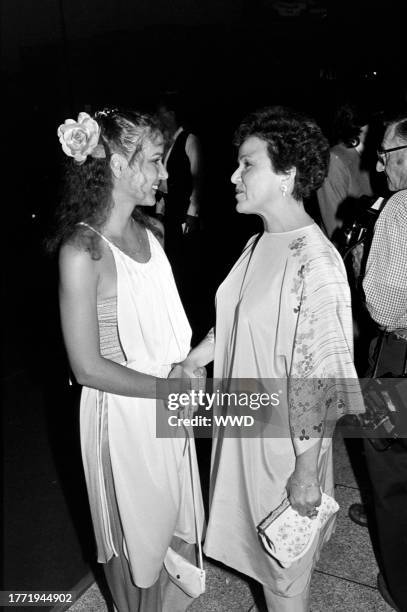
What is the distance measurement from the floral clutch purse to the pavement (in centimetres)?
69

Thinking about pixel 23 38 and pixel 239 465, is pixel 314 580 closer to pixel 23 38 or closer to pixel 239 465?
pixel 239 465

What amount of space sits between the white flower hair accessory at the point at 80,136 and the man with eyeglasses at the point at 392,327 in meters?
0.85

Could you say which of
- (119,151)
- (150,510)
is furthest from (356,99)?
(150,510)

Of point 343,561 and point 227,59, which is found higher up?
point 227,59

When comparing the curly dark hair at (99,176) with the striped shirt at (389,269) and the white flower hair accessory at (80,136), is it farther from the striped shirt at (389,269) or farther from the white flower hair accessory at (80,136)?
the striped shirt at (389,269)

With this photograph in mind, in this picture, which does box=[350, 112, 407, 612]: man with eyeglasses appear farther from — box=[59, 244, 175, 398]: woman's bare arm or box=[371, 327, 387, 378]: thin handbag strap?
box=[59, 244, 175, 398]: woman's bare arm

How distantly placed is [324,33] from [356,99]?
4.37m

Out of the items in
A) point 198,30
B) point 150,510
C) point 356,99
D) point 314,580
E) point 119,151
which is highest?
point 198,30

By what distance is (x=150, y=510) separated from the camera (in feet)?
5.92

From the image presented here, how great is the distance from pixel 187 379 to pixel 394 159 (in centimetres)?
95

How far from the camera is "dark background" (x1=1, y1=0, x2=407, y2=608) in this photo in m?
5.17

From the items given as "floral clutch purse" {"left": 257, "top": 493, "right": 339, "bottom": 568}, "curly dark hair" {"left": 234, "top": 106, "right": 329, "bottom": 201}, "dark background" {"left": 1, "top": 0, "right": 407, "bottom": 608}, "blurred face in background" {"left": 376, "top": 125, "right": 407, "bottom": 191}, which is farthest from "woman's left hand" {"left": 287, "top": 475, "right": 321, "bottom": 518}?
"dark background" {"left": 1, "top": 0, "right": 407, "bottom": 608}

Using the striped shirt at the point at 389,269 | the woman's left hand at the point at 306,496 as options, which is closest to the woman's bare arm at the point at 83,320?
the woman's left hand at the point at 306,496

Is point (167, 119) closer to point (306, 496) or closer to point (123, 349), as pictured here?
point (123, 349)
